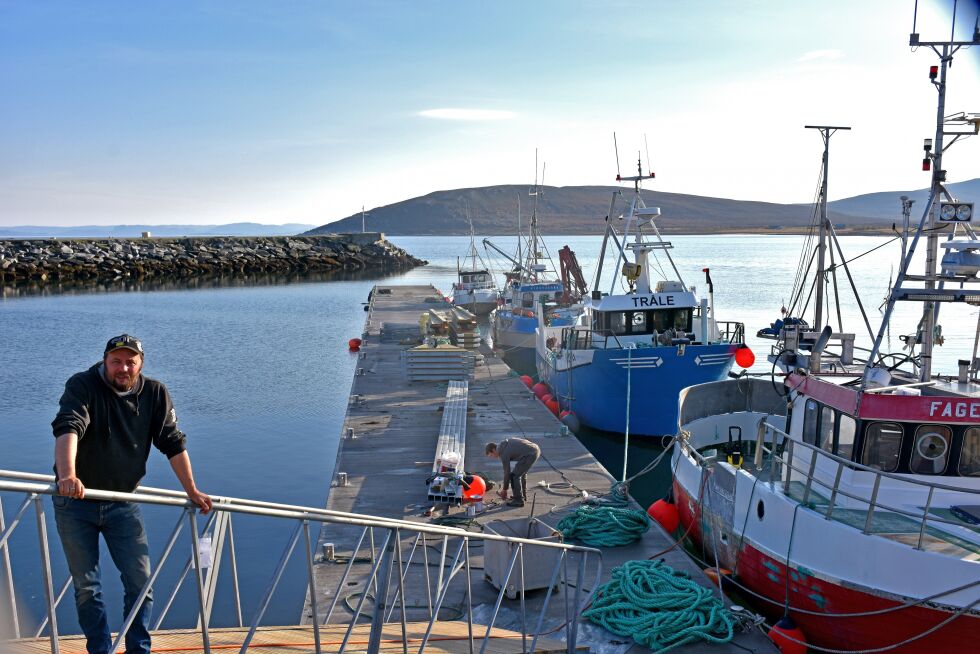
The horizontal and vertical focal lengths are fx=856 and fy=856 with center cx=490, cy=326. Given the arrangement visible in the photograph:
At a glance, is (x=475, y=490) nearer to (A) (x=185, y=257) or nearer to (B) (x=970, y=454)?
(B) (x=970, y=454)

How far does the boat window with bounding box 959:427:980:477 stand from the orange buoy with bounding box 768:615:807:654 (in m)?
2.56

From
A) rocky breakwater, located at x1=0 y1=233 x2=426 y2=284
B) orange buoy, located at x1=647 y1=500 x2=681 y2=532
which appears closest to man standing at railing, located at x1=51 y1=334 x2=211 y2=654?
orange buoy, located at x1=647 y1=500 x2=681 y2=532

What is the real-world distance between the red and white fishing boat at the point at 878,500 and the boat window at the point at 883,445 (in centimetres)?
1

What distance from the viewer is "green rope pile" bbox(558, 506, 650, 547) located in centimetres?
1134

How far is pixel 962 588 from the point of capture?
791 centimetres

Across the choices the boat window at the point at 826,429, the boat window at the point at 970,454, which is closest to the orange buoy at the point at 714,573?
the boat window at the point at 826,429

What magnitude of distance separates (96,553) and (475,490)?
8.17 m

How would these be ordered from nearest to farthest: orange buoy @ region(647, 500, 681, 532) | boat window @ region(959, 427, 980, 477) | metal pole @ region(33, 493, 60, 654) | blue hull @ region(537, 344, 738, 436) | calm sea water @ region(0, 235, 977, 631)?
metal pole @ region(33, 493, 60, 654), boat window @ region(959, 427, 980, 477), orange buoy @ region(647, 500, 681, 532), calm sea water @ region(0, 235, 977, 631), blue hull @ region(537, 344, 738, 436)

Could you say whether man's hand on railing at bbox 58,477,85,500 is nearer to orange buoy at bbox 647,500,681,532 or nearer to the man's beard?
the man's beard

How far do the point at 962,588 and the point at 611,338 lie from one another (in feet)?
46.3

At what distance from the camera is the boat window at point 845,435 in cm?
999

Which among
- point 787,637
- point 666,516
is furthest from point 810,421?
point 666,516

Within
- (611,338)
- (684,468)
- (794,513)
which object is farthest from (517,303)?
(794,513)

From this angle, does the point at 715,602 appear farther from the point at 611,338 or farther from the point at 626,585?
the point at 611,338
